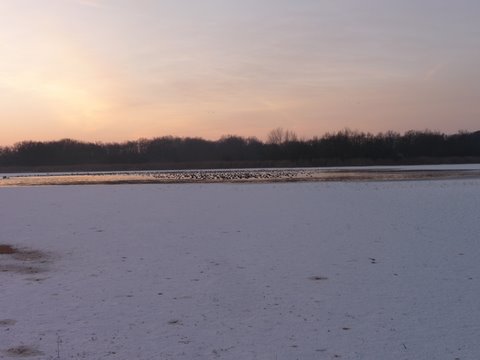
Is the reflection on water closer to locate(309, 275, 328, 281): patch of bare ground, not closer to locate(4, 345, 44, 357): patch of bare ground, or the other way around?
locate(309, 275, 328, 281): patch of bare ground

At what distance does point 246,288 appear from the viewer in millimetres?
7660

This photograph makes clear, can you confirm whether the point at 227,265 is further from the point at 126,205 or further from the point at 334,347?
the point at 126,205

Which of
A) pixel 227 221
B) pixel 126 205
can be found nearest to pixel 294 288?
pixel 227 221

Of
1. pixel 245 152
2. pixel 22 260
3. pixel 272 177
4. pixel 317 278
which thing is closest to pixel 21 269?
pixel 22 260

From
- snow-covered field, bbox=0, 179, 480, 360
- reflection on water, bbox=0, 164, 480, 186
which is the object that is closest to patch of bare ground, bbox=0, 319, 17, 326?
snow-covered field, bbox=0, 179, 480, 360

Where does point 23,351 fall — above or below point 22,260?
below

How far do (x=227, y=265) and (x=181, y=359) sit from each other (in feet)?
13.9

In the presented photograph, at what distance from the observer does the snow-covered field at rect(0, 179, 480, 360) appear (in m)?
5.45

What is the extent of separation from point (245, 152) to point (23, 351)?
10541 cm

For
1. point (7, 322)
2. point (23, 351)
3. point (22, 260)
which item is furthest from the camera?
point (22, 260)

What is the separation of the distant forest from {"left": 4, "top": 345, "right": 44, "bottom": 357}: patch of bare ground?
7449 cm

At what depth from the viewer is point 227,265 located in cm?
926

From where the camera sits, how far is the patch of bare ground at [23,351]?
5203mm

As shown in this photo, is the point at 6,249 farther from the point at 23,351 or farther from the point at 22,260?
the point at 23,351
